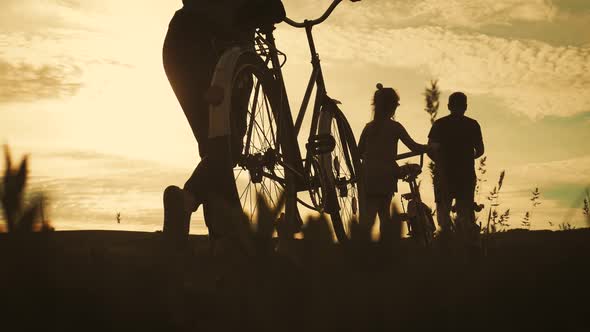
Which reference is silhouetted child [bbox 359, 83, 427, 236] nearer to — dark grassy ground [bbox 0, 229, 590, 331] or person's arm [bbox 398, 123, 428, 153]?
person's arm [bbox 398, 123, 428, 153]

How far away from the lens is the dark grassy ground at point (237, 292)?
0.76m

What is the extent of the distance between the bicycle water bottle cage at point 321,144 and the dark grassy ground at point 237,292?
4.40 meters

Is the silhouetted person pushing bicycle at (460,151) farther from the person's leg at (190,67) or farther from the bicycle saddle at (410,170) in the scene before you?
the person's leg at (190,67)

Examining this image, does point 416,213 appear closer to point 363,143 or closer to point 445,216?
point 363,143

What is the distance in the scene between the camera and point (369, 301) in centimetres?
93

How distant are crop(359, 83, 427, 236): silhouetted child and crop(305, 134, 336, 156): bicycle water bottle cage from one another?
1.32 m

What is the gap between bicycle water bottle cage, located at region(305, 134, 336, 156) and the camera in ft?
18.2

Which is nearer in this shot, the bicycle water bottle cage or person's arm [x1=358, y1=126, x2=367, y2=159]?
the bicycle water bottle cage

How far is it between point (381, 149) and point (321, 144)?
1.67 meters

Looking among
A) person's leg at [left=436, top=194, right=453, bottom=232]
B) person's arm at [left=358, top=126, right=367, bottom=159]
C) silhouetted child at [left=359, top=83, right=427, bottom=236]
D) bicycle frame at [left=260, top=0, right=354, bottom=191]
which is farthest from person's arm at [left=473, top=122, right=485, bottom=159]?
bicycle frame at [left=260, top=0, right=354, bottom=191]

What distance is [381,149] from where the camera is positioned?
711 cm

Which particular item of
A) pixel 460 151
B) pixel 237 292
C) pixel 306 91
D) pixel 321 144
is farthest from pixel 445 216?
pixel 460 151

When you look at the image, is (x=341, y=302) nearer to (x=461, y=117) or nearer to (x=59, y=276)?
(x=59, y=276)

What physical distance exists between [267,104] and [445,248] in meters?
3.29
